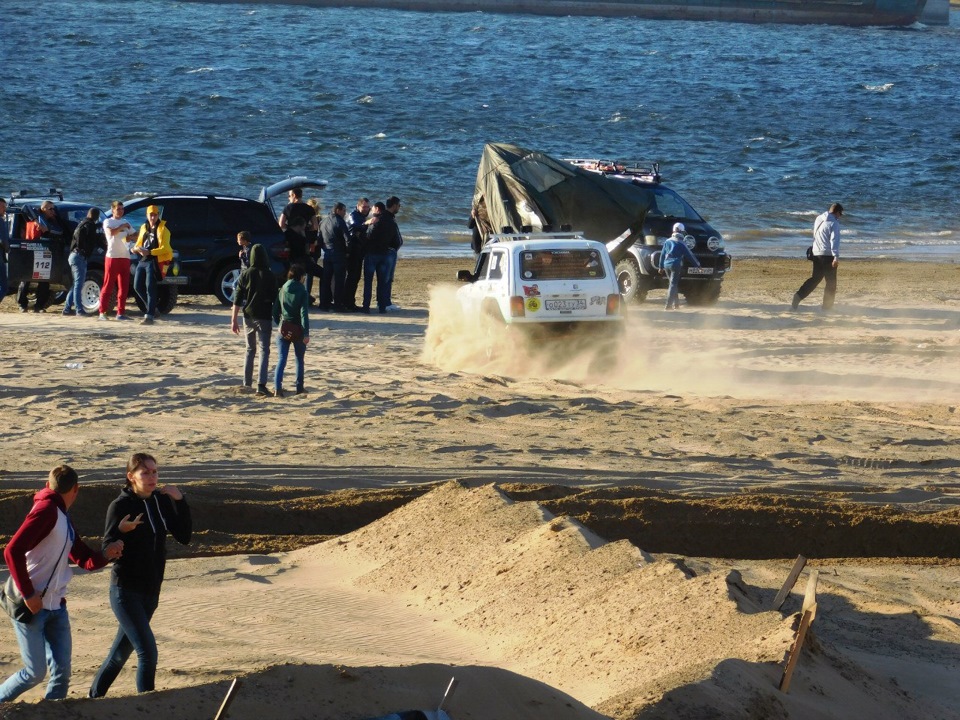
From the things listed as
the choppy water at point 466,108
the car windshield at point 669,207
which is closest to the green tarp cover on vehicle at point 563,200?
the car windshield at point 669,207

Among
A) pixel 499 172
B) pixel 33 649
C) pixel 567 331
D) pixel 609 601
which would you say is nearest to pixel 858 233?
pixel 499 172

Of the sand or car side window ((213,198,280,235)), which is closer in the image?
the sand

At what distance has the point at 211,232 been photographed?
1909 centimetres

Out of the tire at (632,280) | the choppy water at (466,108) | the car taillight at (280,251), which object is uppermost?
the choppy water at (466,108)

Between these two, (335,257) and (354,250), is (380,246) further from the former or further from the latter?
(335,257)

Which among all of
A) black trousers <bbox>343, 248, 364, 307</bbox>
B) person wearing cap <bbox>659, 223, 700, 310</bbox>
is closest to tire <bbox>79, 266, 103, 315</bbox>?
black trousers <bbox>343, 248, 364, 307</bbox>

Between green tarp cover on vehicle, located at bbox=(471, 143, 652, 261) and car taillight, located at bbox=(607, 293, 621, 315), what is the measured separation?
3.51m

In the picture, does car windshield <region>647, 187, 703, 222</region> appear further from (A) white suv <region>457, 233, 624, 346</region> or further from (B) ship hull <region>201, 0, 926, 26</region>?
(B) ship hull <region>201, 0, 926, 26</region>

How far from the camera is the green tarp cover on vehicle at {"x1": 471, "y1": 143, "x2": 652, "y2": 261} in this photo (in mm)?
19000

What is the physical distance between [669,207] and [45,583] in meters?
16.9

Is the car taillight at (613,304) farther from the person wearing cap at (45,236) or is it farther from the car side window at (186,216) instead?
the person wearing cap at (45,236)

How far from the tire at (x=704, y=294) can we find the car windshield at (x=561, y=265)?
597 cm

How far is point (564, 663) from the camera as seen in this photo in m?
7.00

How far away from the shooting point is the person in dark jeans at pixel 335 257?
19078 mm
